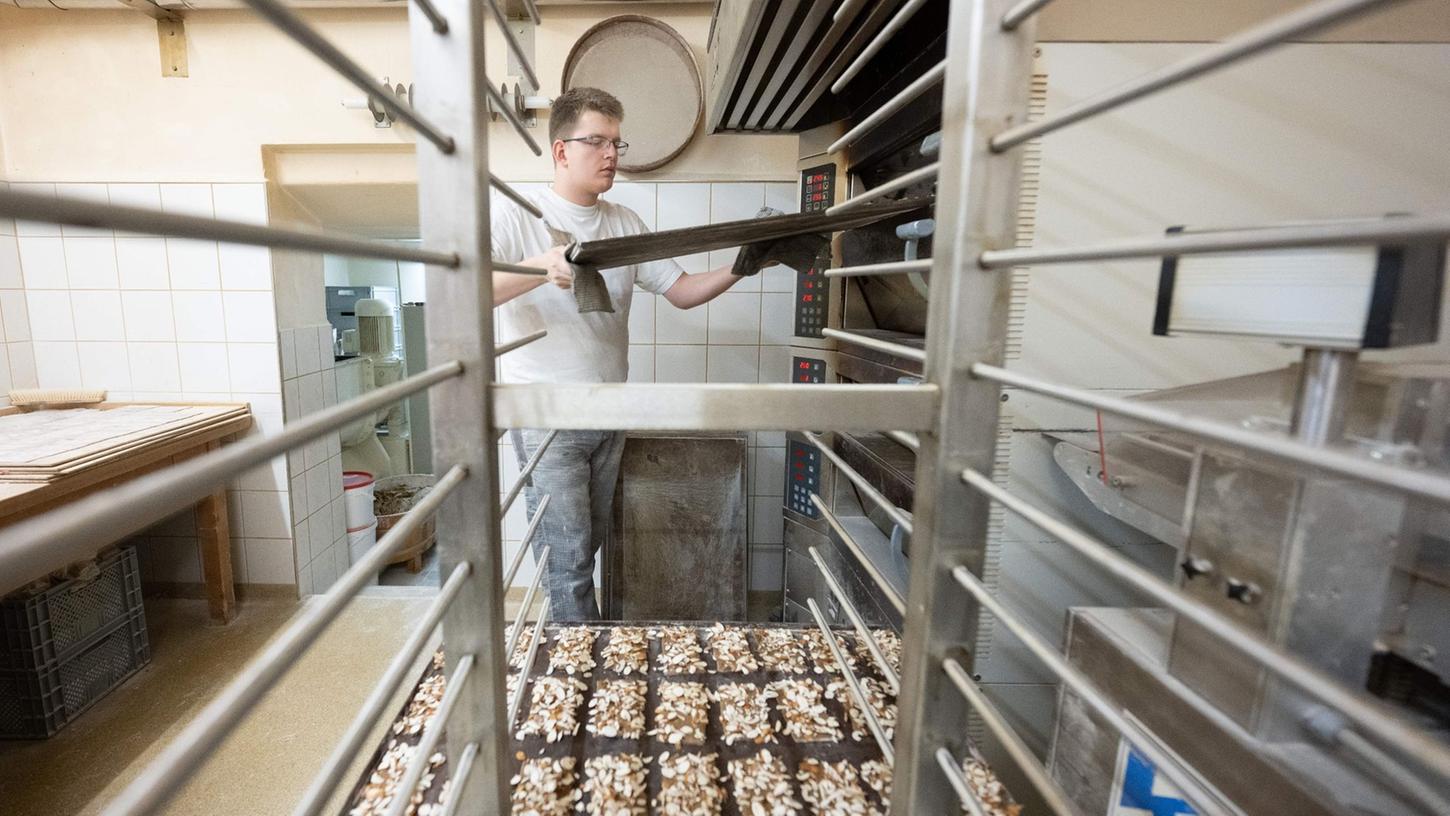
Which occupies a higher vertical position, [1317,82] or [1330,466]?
[1317,82]

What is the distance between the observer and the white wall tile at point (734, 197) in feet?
7.79

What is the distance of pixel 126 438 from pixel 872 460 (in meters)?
2.32

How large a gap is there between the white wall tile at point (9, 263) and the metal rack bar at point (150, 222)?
313 centimetres

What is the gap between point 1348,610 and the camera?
625mm

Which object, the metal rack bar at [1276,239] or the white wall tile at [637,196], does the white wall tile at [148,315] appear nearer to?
the white wall tile at [637,196]

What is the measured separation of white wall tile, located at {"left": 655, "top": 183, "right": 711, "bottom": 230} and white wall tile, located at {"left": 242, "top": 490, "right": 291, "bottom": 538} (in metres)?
1.94

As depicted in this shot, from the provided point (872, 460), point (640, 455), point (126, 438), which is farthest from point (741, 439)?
point (126, 438)

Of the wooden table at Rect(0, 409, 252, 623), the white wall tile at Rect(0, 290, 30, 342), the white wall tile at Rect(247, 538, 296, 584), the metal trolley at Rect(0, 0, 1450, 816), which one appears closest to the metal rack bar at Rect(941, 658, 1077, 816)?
the metal trolley at Rect(0, 0, 1450, 816)

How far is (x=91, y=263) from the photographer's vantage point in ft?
7.66

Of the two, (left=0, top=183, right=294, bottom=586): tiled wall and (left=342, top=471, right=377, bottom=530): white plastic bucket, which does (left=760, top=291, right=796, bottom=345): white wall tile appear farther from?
(left=342, top=471, right=377, bottom=530): white plastic bucket

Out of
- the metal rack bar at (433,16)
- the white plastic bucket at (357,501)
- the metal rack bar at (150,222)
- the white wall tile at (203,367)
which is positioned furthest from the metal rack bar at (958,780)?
the white plastic bucket at (357,501)

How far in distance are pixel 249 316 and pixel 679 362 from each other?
1.70 metres

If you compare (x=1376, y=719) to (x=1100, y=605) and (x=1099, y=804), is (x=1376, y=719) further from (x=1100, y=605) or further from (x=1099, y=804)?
(x=1100, y=605)

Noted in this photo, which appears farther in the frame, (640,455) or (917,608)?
(640,455)
